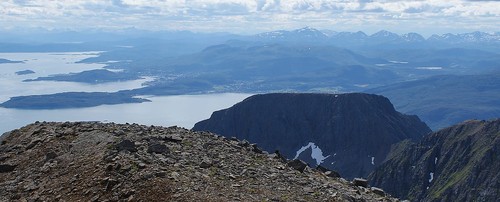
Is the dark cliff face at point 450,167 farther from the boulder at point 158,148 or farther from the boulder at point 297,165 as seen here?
the boulder at point 158,148

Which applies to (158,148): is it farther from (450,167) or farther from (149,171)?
(450,167)

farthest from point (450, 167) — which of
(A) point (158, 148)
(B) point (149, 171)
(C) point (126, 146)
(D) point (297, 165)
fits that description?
(B) point (149, 171)

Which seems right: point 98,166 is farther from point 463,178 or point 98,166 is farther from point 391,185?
point 391,185

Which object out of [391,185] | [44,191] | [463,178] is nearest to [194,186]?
[44,191]

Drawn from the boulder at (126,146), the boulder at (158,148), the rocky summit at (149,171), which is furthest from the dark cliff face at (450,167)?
the boulder at (126,146)

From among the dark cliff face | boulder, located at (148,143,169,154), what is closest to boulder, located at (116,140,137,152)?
boulder, located at (148,143,169,154)
